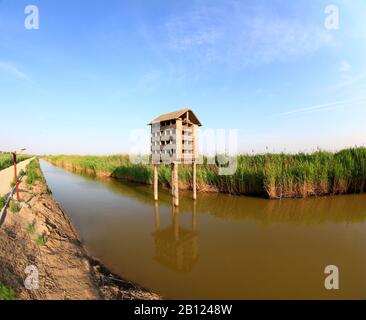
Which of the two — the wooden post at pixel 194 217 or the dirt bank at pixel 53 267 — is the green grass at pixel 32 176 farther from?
the wooden post at pixel 194 217

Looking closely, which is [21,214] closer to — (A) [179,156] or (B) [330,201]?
(A) [179,156]

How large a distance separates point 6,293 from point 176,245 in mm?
3540

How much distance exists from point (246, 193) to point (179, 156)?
4.35 m

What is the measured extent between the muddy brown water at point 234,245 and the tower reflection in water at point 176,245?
2 centimetres

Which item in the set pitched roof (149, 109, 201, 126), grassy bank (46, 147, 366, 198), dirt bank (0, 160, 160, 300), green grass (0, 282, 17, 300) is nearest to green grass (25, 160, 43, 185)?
dirt bank (0, 160, 160, 300)

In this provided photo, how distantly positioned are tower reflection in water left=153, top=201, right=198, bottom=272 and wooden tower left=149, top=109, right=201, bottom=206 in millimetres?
2303

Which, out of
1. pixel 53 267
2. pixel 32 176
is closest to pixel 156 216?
pixel 53 267

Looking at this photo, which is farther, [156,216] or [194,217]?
[156,216]

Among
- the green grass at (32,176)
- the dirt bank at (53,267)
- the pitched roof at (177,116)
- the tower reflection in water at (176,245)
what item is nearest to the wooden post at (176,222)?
the tower reflection in water at (176,245)

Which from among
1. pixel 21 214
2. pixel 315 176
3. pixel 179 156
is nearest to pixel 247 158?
pixel 315 176

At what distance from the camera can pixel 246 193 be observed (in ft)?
35.4

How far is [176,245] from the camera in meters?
5.55

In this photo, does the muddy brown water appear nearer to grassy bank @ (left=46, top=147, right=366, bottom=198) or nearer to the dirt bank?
the dirt bank

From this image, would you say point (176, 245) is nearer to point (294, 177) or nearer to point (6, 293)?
point (6, 293)
